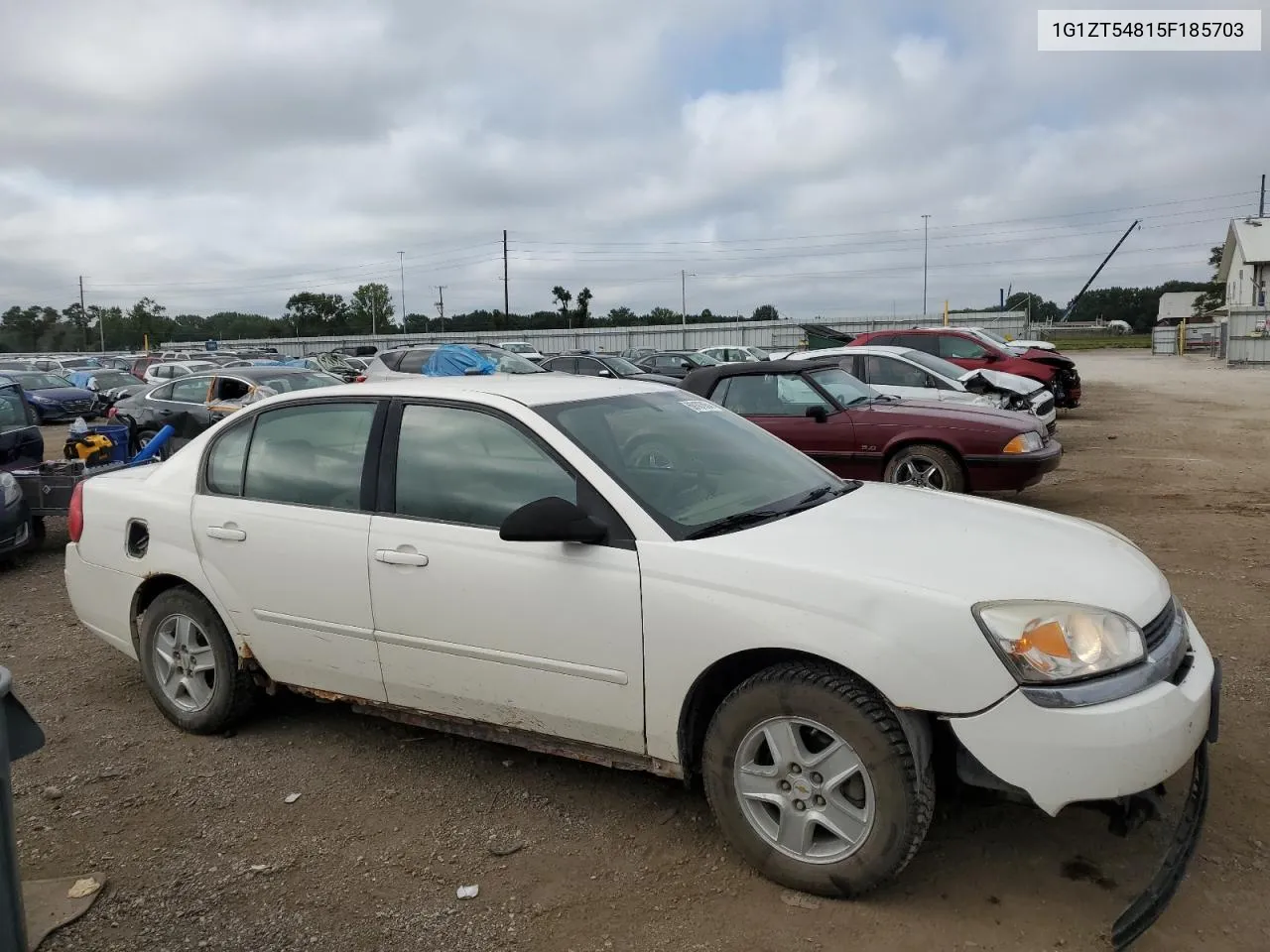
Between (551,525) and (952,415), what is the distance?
6627 mm

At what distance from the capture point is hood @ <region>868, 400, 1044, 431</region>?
28.1ft

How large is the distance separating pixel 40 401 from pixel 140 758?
75.6 ft

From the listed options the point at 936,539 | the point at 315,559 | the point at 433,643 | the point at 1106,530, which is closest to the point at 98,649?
the point at 315,559

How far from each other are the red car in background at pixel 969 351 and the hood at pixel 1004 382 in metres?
1.93

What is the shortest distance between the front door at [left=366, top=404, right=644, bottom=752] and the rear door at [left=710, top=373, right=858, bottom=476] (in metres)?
5.68

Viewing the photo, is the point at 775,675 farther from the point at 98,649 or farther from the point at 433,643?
the point at 98,649

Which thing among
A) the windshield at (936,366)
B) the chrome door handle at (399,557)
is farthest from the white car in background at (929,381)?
the chrome door handle at (399,557)

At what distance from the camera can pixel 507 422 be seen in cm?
355

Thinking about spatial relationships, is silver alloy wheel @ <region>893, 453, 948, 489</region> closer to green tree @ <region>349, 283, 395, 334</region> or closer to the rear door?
the rear door

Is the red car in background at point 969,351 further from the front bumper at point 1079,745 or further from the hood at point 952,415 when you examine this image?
the front bumper at point 1079,745

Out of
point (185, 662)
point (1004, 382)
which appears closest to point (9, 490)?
point (185, 662)

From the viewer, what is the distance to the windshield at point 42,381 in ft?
80.6

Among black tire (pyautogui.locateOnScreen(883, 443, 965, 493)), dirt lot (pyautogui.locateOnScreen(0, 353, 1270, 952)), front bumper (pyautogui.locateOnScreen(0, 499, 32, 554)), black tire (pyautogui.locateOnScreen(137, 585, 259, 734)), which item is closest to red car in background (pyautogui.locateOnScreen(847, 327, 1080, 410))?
black tire (pyautogui.locateOnScreen(883, 443, 965, 493))

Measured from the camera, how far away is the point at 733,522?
10.7ft
